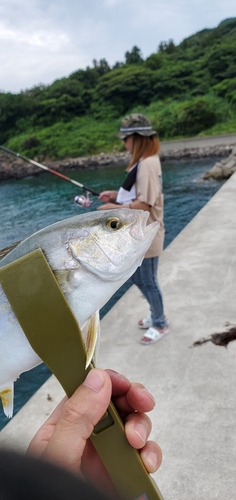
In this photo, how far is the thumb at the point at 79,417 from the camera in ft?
3.54

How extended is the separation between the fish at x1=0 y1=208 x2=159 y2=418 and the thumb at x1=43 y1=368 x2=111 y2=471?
0.09m

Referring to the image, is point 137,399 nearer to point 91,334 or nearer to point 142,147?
point 91,334

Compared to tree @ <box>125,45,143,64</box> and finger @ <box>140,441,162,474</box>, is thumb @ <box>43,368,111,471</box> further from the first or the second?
tree @ <box>125,45,143,64</box>

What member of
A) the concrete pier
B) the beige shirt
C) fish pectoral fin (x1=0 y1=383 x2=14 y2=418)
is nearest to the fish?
fish pectoral fin (x1=0 y1=383 x2=14 y2=418)

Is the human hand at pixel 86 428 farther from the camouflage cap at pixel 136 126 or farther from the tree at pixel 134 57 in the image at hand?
the tree at pixel 134 57

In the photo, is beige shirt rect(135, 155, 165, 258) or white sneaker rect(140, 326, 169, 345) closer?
beige shirt rect(135, 155, 165, 258)

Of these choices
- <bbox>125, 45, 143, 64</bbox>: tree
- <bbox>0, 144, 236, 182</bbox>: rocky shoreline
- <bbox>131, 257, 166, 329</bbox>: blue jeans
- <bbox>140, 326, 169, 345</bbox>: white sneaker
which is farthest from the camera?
<bbox>125, 45, 143, 64</bbox>: tree

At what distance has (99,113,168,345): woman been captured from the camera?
3424mm

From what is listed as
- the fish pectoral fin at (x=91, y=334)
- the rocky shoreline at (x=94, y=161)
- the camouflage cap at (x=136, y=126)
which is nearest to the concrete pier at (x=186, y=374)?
the fish pectoral fin at (x=91, y=334)

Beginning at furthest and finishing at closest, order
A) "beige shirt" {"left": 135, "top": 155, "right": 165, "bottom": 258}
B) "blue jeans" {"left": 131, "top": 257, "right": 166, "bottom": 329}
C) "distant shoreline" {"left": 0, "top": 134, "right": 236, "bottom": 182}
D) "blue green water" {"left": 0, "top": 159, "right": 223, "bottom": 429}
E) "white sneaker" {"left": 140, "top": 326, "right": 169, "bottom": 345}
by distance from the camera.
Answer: "distant shoreline" {"left": 0, "top": 134, "right": 236, "bottom": 182}
"blue green water" {"left": 0, "top": 159, "right": 223, "bottom": 429}
"white sneaker" {"left": 140, "top": 326, "right": 169, "bottom": 345}
"blue jeans" {"left": 131, "top": 257, "right": 166, "bottom": 329}
"beige shirt" {"left": 135, "top": 155, "right": 165, "bottom": 258}

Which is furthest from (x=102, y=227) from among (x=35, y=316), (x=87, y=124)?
(x=87, y=124)

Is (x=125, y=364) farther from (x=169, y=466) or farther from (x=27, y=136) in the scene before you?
(x=27, y=136)

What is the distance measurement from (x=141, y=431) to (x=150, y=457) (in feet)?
0.33

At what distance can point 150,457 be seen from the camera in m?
1.23
